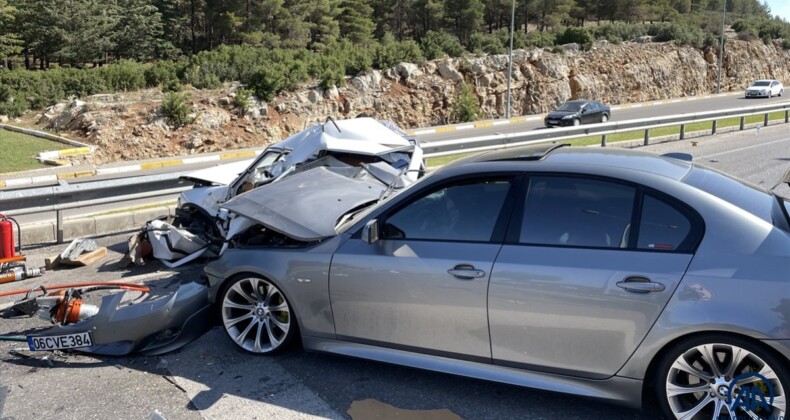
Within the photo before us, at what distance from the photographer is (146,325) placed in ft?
16.8

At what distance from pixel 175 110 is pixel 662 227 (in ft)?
98.1

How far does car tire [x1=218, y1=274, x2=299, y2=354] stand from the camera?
4.95m

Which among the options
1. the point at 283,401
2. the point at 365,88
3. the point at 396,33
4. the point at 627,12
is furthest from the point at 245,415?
the point at 627,12

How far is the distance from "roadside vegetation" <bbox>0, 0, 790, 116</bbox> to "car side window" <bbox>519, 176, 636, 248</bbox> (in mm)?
31961

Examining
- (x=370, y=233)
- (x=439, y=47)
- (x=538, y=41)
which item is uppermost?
(x=538, y=41)

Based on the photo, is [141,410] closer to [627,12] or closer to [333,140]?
[333,140]

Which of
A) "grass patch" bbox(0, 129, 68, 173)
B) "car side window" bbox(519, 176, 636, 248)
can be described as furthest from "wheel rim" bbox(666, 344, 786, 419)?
"grass patch" bbox(0, 129, 68, 173)

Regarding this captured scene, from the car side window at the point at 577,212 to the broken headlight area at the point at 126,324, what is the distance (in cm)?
256

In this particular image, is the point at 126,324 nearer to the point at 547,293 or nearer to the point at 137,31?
the point at 547,293

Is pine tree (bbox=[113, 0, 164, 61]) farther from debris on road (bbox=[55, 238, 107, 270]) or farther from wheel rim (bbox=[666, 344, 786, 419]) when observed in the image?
wheel rim (bbox=[666, 344, 786, 419])

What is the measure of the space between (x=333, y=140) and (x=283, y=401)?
3.79m

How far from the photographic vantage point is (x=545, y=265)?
4.03 m

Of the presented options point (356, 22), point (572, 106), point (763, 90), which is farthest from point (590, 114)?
point (356, 22)

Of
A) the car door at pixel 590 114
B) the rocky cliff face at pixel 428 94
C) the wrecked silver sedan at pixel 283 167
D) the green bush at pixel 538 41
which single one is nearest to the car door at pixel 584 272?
the wrecked silver sedan at pixel 283 167
